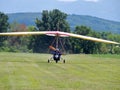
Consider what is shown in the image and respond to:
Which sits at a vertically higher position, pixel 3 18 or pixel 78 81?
pixel 78 81

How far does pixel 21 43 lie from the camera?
137875mm

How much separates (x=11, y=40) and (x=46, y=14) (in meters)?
23.0

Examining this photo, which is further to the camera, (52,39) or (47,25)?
(47,25)

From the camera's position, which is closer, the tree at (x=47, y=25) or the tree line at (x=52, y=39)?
the tree at (x=47, y=25)

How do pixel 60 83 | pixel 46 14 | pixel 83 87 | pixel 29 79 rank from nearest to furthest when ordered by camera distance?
pixel 83 87
pixel 60 83
pixel 29 79
pixel 46 14

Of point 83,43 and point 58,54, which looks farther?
point 83,43

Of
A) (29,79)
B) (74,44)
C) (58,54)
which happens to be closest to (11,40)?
(74,44)

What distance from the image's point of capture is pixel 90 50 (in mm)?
105062

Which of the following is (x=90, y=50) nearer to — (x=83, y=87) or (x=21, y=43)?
(x=21, y=43)

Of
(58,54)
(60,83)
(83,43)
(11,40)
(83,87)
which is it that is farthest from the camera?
(11,40)

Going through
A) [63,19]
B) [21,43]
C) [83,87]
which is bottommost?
[21,43]

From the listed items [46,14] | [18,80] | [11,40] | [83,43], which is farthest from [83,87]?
[11,40]

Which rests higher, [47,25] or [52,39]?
[47,25]

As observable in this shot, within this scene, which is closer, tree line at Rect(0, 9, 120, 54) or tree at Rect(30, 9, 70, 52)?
tree at Rect(30, 9, 70, 52)
